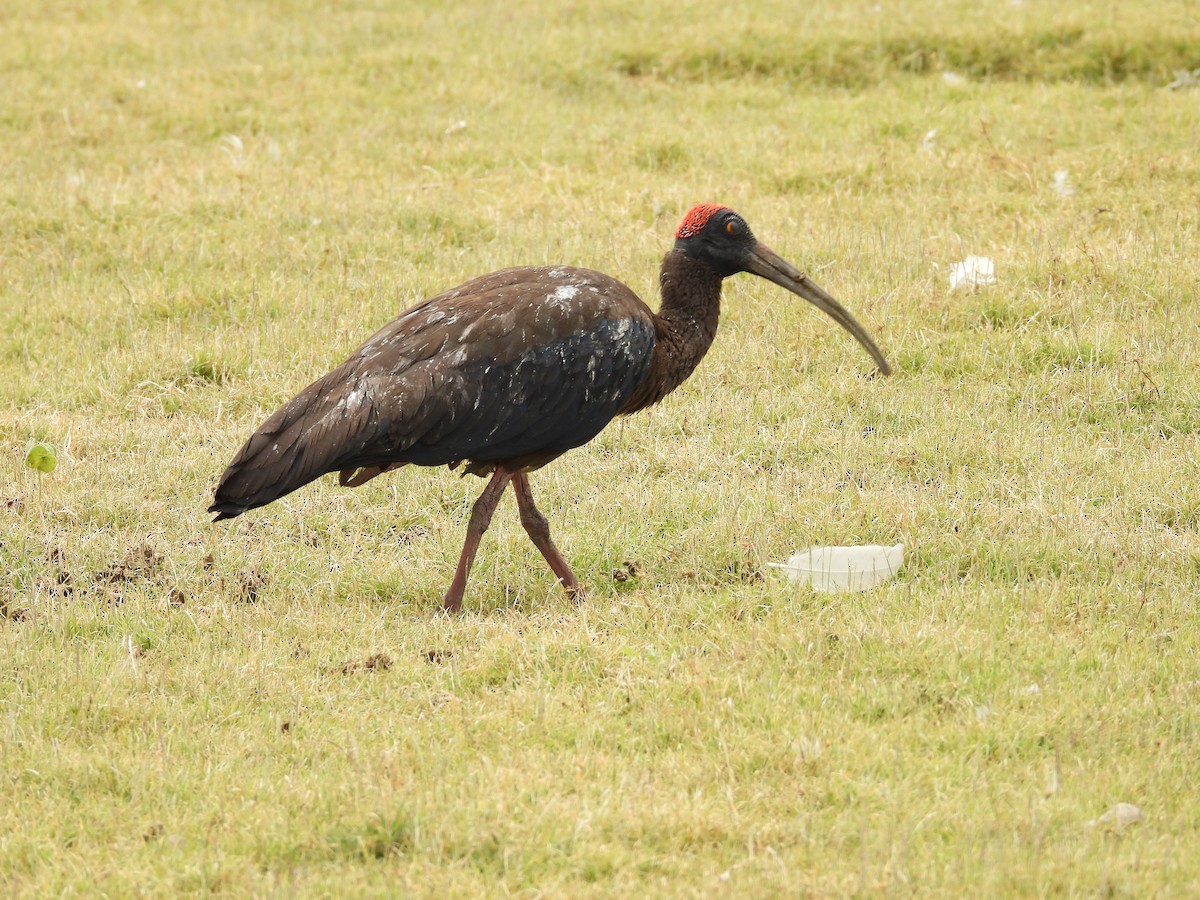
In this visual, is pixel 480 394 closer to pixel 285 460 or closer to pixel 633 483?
pixel 285 460

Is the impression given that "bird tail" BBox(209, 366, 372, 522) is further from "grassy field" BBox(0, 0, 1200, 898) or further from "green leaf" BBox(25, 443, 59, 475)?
"green leaf" BBox(25, 443, 59, 475)

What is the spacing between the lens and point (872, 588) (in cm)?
666

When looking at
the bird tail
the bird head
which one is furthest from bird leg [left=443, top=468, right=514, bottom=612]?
the bird head

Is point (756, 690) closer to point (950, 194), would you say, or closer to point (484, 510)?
point (484, 510)

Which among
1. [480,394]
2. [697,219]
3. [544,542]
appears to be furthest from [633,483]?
[480,394]

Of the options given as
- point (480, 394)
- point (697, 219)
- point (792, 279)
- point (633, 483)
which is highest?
point (697, 219)

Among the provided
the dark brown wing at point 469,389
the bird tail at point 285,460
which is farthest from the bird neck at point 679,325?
the bird tail at point 285,460

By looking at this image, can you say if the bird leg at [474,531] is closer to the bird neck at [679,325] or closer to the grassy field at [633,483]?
the grassy field at [633,483]

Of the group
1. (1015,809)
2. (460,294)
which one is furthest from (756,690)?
(460,294)

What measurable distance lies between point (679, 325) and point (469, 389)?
3.99ft

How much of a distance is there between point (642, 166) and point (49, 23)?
788 centimetres

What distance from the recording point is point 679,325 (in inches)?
291

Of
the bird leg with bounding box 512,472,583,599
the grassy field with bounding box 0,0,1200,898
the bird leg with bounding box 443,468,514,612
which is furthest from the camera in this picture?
the bird leg with bounding box 512,472,583,599

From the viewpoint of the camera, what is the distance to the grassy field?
488 centimetres
